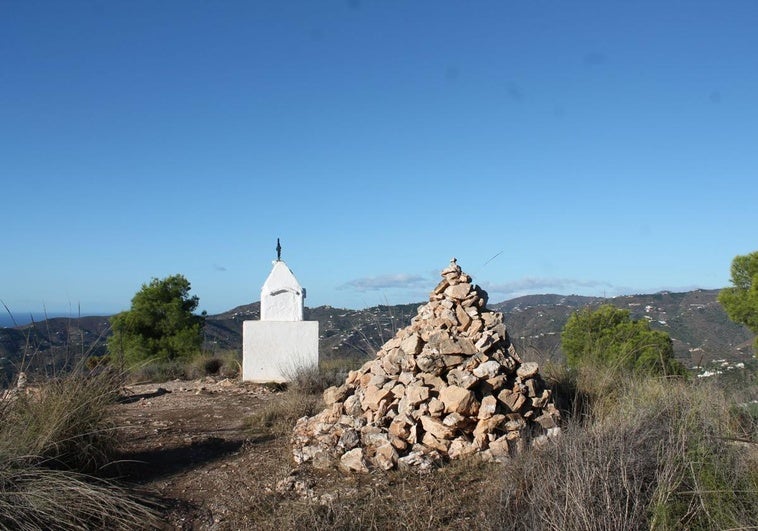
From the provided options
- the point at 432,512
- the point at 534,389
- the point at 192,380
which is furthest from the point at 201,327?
the point at 432,512

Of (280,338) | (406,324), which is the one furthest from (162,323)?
(406,324)

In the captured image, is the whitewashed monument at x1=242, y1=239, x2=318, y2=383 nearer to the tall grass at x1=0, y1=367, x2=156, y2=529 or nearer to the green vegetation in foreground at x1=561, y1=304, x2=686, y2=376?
the green vegetation in foreground at x1=561, y1=304, x2=686, y2=376

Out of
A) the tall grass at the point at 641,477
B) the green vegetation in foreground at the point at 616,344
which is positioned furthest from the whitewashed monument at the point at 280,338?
the tall grass at the point at 641,477

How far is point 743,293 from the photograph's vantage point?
14438 millimetres

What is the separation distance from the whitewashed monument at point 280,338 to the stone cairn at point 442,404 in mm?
4889

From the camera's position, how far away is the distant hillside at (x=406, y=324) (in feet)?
20.2

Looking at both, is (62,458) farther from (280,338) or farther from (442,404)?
(280,338)

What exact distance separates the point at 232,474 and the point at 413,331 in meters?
2.59

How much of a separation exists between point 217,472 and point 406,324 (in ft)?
13.8

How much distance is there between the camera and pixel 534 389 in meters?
6.39

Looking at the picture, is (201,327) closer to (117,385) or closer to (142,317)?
(142,317)

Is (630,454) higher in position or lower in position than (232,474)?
higher

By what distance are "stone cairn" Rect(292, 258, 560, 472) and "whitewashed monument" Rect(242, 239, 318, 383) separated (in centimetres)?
489

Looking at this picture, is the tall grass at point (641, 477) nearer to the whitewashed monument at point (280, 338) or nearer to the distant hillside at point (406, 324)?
the distant hillside at point (406, 324)
